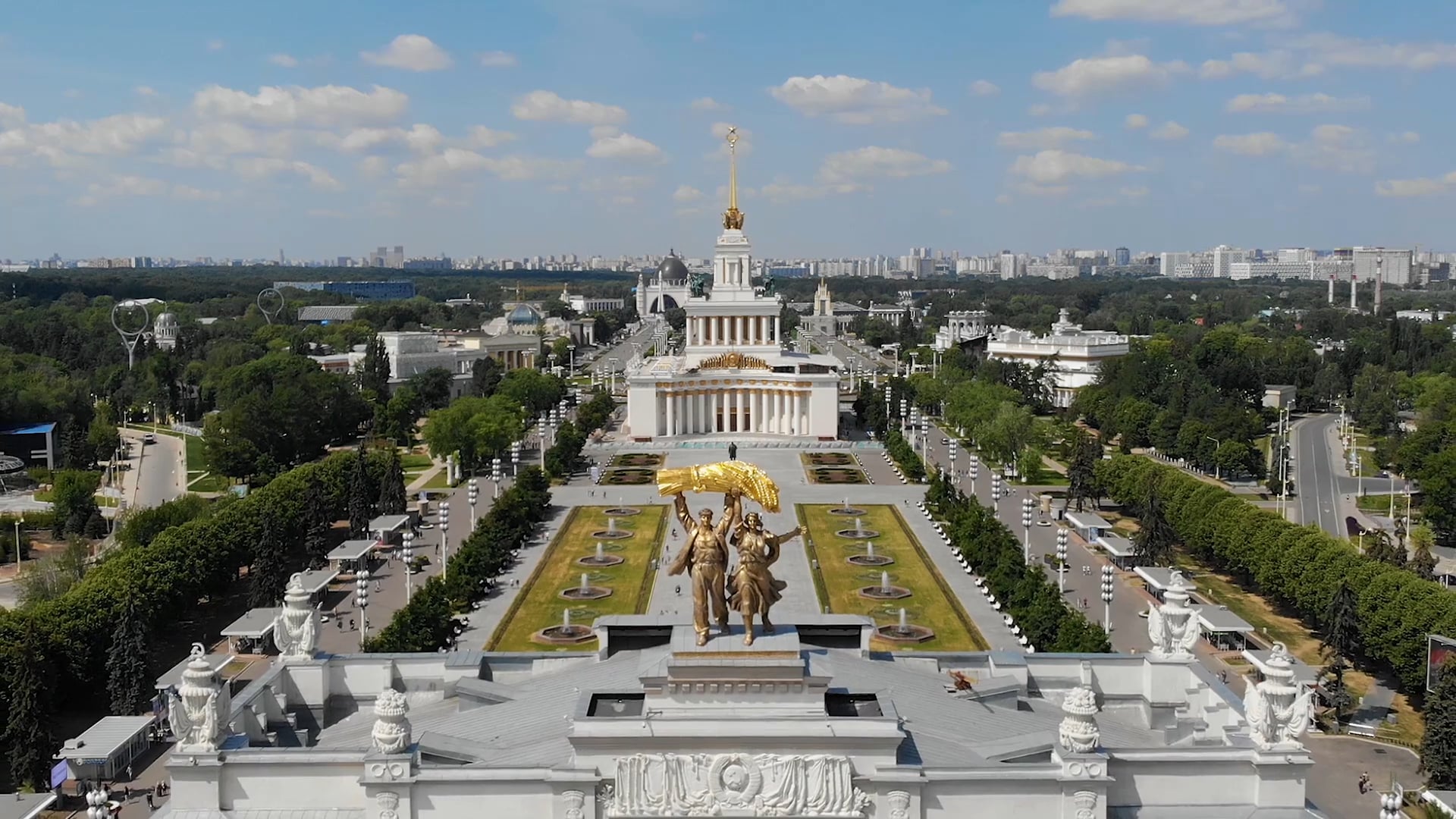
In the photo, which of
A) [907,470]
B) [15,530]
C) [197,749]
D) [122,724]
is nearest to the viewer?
[197,749]

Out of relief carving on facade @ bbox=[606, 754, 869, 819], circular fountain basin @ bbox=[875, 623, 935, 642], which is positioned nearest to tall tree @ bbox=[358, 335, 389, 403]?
circular fountain basin @ bbox=[875, 623, 935, 642]

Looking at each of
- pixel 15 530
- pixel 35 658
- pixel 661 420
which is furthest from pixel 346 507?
Answer: pixel 661 420

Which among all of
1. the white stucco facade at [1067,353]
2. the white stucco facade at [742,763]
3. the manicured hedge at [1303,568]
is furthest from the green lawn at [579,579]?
the white stucco facade at [1067,353]

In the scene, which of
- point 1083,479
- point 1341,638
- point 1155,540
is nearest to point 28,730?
point 1341,638

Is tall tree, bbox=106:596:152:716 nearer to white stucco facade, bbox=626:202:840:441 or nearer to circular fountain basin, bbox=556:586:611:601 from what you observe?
circular fountain basin, bbox=556:586:611:601

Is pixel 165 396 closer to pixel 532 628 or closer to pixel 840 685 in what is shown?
pixel 532 628
